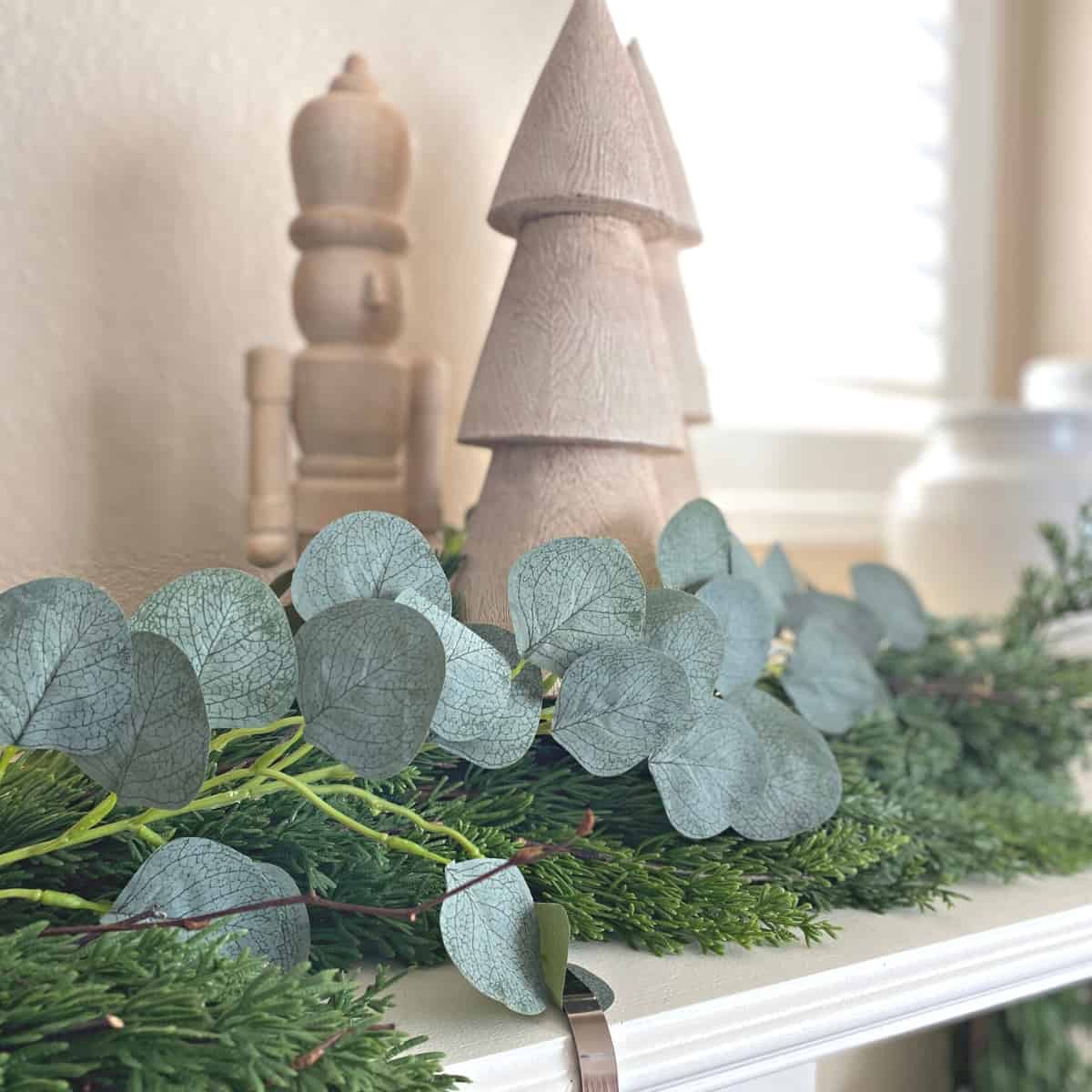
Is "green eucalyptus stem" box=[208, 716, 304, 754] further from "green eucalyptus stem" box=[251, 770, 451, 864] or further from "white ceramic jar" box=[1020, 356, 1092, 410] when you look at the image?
"white ceramic jar" box=[1020, 356, 1092, 410]

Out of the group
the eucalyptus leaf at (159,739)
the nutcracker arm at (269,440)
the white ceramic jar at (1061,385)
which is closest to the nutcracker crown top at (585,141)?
the nutcracker arm at (269,440)

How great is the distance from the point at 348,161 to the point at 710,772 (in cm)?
27

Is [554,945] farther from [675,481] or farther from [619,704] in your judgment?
[675,481]

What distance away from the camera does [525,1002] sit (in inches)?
9.0

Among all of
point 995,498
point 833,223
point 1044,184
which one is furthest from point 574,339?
point 1044,184

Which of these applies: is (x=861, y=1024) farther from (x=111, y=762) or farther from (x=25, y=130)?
(x=25, y=130)

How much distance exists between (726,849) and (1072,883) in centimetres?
13

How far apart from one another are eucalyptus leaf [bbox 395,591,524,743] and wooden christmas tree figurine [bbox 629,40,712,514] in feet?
0.62

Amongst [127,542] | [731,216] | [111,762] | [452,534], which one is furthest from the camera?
[731,216]

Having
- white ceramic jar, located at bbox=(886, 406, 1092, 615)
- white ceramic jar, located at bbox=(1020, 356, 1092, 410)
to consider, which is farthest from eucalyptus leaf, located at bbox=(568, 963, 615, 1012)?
white ceramic jar, located at bbox=(1020, 356, 1092, 410)

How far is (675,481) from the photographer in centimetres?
43

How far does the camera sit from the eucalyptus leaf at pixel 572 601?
263 millimetres

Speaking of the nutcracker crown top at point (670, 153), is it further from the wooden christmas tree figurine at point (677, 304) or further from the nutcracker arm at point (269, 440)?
the nutcracker arm at point (269, 440)

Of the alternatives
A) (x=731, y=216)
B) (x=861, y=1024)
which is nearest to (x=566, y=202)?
(x=861, y=1024)
